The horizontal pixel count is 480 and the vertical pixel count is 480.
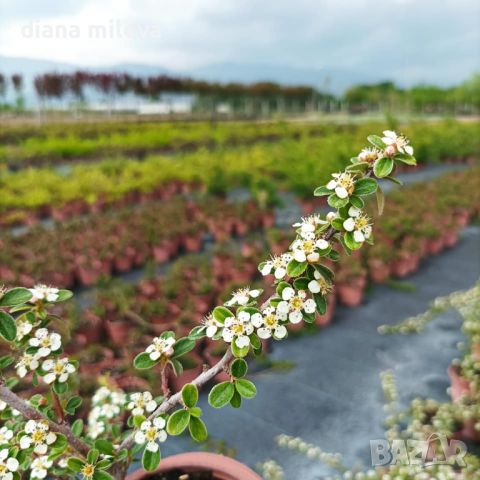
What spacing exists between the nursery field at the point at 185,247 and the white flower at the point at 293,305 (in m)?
0.10

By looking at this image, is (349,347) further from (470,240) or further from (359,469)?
(470,240)

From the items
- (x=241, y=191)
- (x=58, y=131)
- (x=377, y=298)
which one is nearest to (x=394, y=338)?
(x=377, y=298)

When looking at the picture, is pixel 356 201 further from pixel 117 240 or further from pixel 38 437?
pixel 117 240

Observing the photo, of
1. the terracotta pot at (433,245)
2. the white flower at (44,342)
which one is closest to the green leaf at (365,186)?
the white flower at (44,342)

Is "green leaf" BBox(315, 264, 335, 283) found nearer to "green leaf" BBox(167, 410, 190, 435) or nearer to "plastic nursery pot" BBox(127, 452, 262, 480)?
"green leaf" BBox(167, 410, 190, 435)

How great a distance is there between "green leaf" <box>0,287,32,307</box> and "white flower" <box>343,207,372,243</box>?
821mm

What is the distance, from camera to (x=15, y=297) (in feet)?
3.97

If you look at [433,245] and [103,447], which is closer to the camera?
[103,447]

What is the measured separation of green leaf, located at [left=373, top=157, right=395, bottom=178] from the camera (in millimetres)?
1132

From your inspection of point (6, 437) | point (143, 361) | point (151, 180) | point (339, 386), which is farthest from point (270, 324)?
point (151, 180)

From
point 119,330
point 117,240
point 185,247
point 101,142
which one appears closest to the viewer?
point 119,330

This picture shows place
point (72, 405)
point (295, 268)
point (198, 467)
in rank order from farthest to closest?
1. point (198, 467)
2. point (72, 405)
3. point (295, 268)

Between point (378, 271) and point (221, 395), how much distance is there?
361 cm

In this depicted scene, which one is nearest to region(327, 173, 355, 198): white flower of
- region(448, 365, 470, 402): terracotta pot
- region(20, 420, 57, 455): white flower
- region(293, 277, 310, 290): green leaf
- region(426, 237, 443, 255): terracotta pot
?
region(293, 277, 310, 290): green leaf
